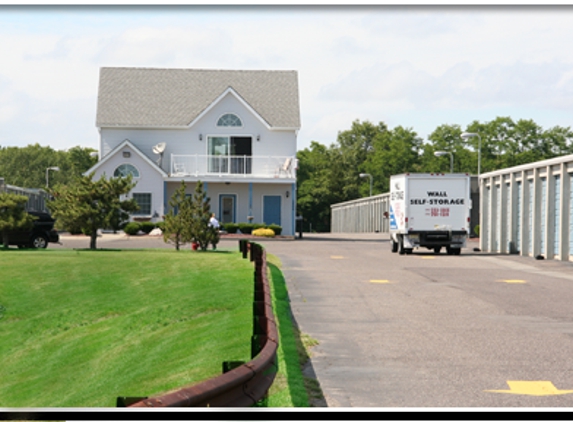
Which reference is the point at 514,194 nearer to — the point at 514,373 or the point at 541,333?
the point at 541,333

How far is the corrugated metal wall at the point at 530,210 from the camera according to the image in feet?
92.6

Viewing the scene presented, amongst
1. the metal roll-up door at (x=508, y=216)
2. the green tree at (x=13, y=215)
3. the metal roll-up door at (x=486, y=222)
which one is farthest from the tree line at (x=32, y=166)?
the metal roll-up door at (x=508, y=216)

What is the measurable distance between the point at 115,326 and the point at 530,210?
20.0 metres

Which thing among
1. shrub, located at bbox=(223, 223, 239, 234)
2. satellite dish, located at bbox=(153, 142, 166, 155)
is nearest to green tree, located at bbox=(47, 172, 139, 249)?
shrub, located at bbox=(223, 223, 239, 234)

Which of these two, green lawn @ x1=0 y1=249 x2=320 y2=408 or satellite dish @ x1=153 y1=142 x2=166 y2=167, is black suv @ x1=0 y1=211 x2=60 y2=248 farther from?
satellite dish @ x1=153 y1=142 x2=166 y2=167

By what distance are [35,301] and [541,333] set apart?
40.4 feet

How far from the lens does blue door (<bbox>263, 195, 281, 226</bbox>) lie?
165 ft

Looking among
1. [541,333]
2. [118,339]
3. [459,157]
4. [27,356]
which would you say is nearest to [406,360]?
[541,333]

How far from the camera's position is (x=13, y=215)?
3125 cm

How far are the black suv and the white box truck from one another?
13.8m

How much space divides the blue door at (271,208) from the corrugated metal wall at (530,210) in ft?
48.7

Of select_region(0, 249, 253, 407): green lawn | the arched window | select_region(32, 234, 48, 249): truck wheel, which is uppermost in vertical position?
the arched window

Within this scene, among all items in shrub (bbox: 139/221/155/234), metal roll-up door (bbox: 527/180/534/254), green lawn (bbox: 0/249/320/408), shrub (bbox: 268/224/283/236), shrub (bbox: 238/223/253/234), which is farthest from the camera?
shrub (bbox: 238/223/253/234)

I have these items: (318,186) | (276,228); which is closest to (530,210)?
(276,228)
